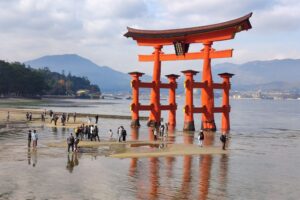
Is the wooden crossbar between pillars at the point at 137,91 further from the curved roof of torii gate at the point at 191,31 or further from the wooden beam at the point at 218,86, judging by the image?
the wooden beam at the point at 218,86

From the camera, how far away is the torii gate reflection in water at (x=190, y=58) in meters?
48.5

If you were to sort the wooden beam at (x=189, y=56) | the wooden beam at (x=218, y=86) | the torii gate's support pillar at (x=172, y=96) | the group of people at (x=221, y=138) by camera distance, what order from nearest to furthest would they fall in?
the group of people at (x=221, y=138) → the wooden beam at (x=189, y=56) → the wooden beam at (x=218, y=86) → the torii gate's support pillar at (x=172, y=96)

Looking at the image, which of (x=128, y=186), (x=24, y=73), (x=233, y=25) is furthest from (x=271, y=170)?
(x=24, y=73)

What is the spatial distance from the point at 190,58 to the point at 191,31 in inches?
145

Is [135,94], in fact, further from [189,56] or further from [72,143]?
[72,143]

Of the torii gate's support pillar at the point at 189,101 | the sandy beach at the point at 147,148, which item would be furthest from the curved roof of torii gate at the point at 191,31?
the sandy beach at the point at 147,148

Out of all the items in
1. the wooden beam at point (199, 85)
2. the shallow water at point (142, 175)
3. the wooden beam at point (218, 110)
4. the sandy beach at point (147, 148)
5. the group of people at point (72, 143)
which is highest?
the wooden beam at point (199, 85)

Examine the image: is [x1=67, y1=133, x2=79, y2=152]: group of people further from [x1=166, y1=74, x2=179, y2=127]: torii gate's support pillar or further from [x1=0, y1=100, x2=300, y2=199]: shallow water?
[x1=166, y1=74, x2=179, y2=127]: torii gate's support pillar

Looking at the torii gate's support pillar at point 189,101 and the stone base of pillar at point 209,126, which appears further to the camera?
the stone base of pillar at point 209,126

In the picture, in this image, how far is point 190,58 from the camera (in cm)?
5353

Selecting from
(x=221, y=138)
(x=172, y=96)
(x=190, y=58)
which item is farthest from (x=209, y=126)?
(x=221, y=138)

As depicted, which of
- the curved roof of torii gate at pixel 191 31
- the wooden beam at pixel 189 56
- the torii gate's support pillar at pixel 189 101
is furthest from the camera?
the torii gate's support pillar at pixel 189 101

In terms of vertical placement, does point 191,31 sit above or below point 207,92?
above

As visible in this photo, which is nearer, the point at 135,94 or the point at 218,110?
the point at 218,110
